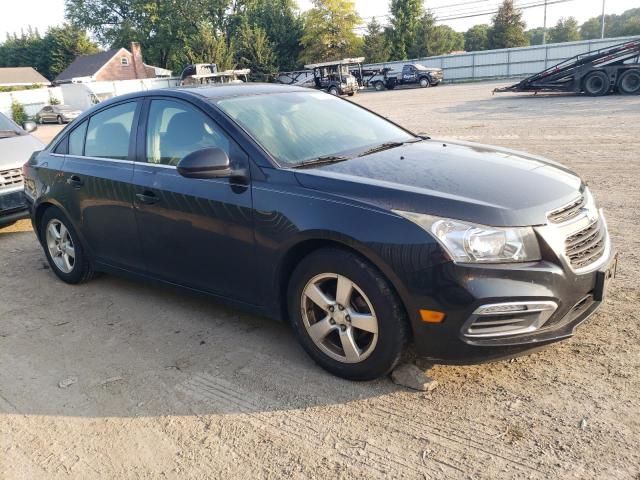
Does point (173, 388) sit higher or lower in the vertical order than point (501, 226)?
lower

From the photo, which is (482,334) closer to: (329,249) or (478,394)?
(478,394)

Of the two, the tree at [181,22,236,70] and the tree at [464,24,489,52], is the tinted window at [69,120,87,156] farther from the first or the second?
the tree at [464,24,489,52]

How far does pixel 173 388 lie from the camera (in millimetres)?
3295

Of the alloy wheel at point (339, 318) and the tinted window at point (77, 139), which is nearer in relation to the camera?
the alloy wheel at point (339, 318)

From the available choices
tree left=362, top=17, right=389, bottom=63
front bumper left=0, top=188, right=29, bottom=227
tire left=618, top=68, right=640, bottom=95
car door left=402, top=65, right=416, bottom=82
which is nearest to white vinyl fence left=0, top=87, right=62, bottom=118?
car door left=402, top=65, right=416, bottom=82

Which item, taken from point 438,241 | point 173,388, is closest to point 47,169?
point 173,388

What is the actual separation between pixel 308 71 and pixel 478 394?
43389 millimetres

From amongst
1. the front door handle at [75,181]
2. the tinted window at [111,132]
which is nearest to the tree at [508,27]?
the tinted window at [111,132]

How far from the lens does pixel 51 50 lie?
7369 centimetres

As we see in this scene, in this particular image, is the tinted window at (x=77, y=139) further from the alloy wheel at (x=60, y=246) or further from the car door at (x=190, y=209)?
the car door at (x=190, y=209)

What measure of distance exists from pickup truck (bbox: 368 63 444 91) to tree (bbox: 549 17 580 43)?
55.2m

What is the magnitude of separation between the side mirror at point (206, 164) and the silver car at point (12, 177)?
416cm

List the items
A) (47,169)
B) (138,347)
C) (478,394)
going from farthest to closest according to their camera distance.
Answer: (47,169) → (138,347) → (478,394)

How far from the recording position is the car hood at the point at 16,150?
279 inches
